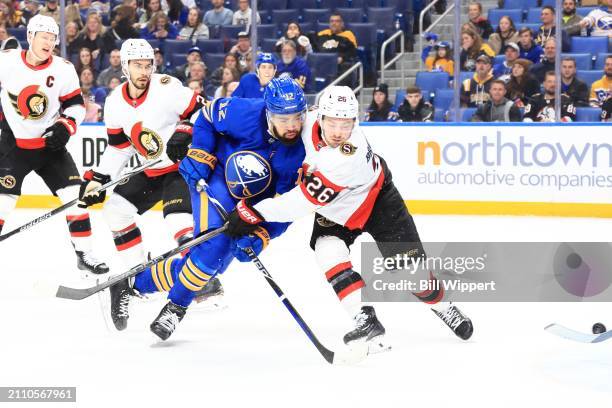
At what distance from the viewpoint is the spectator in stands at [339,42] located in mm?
8148

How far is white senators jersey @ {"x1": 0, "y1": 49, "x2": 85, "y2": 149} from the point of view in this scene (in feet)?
17.0

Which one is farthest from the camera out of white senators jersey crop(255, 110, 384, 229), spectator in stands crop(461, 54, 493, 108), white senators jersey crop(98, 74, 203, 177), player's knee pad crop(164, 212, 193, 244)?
spectator in stands crop(461, 54, 493, 108)

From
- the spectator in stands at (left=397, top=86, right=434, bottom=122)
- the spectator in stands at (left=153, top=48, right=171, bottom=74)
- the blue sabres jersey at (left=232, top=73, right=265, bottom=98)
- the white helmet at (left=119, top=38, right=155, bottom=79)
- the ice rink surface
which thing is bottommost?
the ice rink surface

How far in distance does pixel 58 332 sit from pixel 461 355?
156 centimetres

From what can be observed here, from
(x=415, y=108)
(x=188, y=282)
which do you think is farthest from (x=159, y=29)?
(x=188, y=282)

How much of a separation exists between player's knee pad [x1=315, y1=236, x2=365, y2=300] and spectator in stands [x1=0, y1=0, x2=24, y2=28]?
6156mm

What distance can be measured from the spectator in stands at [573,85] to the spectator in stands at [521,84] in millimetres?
203

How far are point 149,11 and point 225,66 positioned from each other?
0.91 meters

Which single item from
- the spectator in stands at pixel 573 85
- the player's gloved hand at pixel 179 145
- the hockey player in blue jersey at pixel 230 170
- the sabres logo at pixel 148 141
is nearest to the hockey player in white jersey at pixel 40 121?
the sabres logo at pixel 148 141

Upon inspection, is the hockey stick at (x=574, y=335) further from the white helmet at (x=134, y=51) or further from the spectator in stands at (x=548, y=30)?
the spectator in stands at (x=548, y=30)

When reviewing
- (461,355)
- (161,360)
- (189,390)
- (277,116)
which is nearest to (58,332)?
(161,360)

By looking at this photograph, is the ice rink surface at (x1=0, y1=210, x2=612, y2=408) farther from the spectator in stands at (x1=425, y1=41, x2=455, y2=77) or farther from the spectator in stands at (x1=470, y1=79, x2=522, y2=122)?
the spectator in stands at (x1=425, y1=41, x2=455, y2=77)

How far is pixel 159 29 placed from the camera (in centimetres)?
856

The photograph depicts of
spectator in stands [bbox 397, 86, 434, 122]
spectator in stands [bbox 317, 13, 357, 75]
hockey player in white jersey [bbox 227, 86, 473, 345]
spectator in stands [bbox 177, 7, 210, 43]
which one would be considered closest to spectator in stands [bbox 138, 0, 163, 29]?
spectator in stands [bbox 177, 7, 210, 43]
